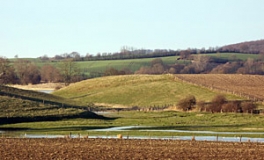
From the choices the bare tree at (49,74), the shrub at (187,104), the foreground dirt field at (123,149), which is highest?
the foreground dirt field at (123,149)

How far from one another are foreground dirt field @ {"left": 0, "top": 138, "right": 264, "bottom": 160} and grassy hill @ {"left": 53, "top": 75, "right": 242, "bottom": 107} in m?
56.3

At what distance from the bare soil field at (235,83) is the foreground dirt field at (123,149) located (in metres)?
55.0

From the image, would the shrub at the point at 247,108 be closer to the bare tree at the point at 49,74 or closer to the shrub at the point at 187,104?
the shrub at the point at 187,104

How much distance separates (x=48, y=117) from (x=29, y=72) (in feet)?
374

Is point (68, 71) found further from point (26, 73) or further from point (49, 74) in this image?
point (49, 74)

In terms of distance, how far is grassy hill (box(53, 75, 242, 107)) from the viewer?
11019 cm

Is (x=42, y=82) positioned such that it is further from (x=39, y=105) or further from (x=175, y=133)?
(x=175, y=133)

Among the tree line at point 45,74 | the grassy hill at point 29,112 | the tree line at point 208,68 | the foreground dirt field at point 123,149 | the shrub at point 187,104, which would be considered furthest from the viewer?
the tree line at point 208,68

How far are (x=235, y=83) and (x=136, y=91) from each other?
19149mm

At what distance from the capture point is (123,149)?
39.8 meters

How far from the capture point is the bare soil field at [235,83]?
345ft

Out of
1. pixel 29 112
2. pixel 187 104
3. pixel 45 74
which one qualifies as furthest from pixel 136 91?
pixel 45 74

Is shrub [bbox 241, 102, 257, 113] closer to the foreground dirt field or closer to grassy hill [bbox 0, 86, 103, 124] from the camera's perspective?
grassy hill [bbox 0, 86, 103, 124]

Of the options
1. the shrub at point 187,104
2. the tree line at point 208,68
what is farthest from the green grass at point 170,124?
the tree line at point 208,68
